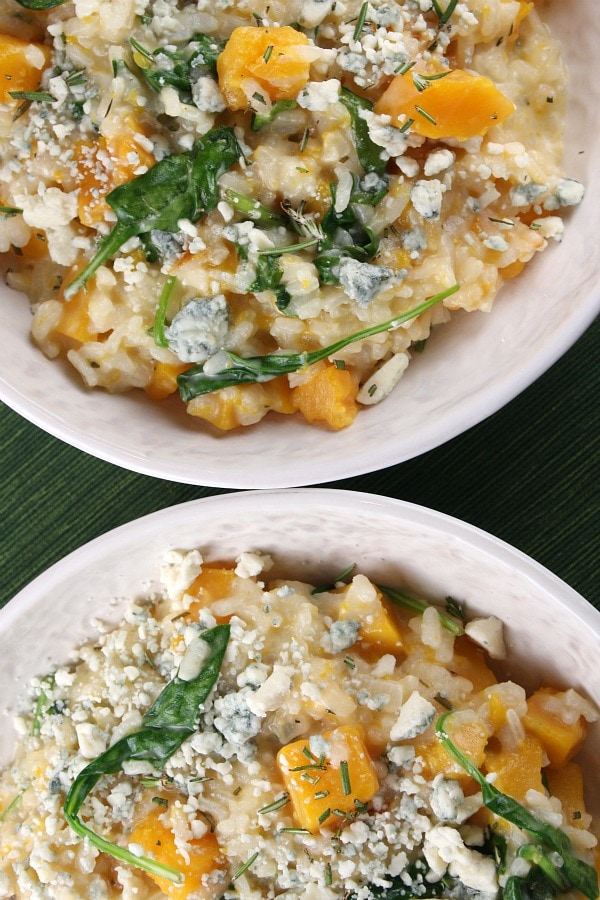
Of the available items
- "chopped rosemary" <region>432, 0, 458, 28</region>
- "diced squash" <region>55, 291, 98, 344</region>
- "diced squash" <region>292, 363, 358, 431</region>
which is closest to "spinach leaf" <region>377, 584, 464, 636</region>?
"diced squash" <region>292, 363, 358, 431</region>

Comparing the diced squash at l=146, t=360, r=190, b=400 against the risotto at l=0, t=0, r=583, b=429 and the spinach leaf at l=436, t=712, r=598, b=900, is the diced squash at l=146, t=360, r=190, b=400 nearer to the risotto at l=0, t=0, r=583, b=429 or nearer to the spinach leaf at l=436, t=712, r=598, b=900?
the risotto at l=0, t=0, r=583, b=429

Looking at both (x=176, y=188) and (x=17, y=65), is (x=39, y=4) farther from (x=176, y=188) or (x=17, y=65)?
(x=176, y=188)

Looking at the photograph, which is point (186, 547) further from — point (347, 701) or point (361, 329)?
point (361, 329)

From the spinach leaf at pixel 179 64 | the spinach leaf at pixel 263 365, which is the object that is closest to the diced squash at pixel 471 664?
the spinach leaf at pixel 263 365

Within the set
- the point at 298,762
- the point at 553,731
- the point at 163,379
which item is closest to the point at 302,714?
the point at 298,762

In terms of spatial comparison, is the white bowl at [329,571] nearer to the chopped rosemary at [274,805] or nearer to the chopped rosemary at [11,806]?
the chopped rosemary at [11,806]
